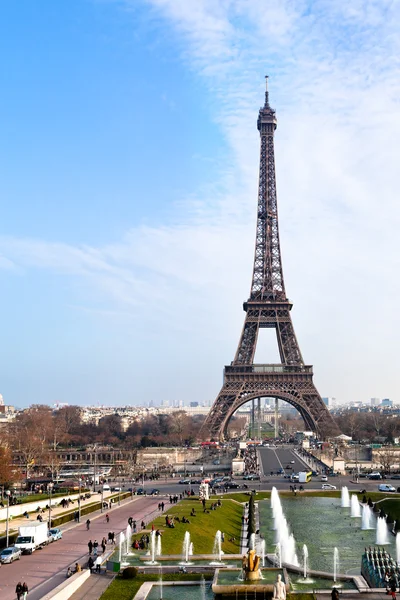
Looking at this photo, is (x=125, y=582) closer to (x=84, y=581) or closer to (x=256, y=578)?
(x=84, y=581)

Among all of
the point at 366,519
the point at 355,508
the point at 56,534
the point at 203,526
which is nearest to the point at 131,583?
the point at 56,534

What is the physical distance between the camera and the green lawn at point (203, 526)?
34194 millimetres

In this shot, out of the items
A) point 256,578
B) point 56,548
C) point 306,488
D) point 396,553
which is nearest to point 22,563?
point 56,548

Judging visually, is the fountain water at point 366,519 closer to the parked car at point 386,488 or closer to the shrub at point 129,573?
the parked car at point 386,488

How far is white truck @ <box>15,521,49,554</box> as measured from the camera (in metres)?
31.2

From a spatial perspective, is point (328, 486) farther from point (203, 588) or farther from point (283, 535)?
point (203, 588)

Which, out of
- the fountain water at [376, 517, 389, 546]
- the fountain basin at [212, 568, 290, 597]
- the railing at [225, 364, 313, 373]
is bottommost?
the fountain water at [376, 517, 389, 546]

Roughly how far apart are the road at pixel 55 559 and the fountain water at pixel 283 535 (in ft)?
28.1

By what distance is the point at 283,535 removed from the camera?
38531 millimetres

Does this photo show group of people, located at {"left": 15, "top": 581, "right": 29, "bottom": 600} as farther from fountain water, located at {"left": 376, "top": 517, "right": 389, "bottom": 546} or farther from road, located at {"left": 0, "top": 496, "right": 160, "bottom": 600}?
fountain water, located at {"left": 376, "top": 517, "right": 389, "bottom": 546}

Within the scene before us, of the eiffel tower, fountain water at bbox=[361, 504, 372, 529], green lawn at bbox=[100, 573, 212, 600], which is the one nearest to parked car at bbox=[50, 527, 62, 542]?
green lawn at bbox=[100, 573, 212, 600]

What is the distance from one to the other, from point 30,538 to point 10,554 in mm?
2412

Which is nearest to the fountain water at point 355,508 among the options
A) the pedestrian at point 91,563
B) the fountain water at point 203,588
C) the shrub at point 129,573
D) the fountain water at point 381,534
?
the fountain water at point 381,534

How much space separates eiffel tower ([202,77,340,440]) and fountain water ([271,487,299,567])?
154ft
